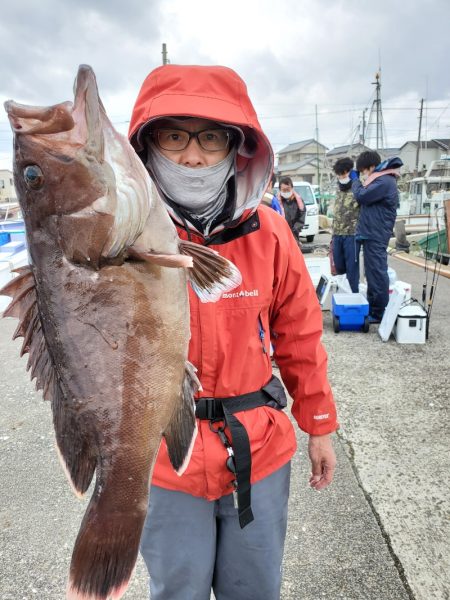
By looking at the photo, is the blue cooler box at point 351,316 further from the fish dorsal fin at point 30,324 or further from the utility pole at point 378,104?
the utility pole at point 378,104

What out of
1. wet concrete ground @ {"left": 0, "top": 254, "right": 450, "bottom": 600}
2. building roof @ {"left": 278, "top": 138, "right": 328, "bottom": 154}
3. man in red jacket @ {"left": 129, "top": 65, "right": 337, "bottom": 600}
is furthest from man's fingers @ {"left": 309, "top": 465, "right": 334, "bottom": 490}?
building roof @ {"left": 278, "top": 138, "right": 328, "bottom": 154}

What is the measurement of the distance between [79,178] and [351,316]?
5505 mm

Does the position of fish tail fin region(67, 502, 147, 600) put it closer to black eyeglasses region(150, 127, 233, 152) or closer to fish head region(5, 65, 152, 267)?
fish head region(5, 65, 152, 267)

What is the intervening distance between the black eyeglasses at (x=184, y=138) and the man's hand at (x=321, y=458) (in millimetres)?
1293

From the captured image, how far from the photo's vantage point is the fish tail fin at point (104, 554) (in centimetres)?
126

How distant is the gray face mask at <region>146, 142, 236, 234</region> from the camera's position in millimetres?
1637

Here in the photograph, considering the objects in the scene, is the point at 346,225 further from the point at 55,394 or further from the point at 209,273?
the point at 55,394

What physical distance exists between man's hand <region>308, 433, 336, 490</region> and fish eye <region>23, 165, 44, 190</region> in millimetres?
1477

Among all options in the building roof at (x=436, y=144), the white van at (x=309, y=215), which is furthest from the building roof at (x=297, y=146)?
the white van at (x=309, y=215)

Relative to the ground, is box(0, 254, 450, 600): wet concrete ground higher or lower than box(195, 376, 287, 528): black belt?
lower

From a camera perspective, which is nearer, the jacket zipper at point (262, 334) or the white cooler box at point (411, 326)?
the jacket zipper at point (262, 334)

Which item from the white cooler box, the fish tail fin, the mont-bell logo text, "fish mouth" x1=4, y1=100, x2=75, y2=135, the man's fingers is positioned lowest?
the white cooler box

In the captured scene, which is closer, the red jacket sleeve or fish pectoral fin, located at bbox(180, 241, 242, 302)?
fish pectoral fin, located at bbox(180, 241, 242, 302)

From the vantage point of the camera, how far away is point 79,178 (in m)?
1.12
